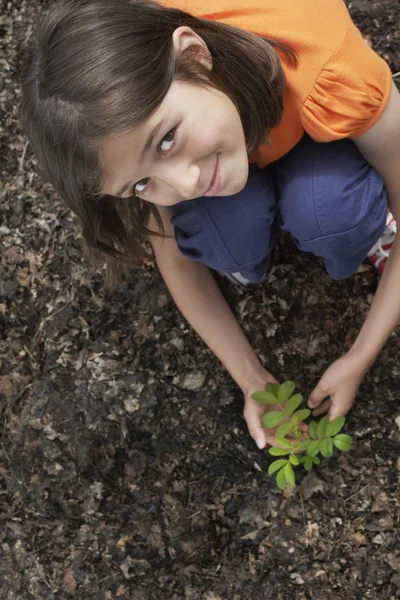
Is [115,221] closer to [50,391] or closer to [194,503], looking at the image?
[50,391]

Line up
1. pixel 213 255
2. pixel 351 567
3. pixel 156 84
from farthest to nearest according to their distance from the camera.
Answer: pixel 351 567 < pixel 213 255 < pixel 156 84

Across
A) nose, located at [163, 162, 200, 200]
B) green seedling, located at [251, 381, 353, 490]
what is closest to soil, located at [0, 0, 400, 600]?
green seedling, located at [251, 381, 353, 490]

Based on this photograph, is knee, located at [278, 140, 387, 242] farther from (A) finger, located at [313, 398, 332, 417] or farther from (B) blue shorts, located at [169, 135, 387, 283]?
(A) finger, located at [313, 398, 332, 417]

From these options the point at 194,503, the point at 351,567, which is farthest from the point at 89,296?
the point at 351,567

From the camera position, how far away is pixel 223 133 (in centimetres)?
100

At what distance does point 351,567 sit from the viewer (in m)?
1.51

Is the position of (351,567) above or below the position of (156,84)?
below

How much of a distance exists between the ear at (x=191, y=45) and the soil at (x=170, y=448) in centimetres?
74

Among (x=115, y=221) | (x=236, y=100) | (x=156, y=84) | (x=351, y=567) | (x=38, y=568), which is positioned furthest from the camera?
(x=38, y=568)

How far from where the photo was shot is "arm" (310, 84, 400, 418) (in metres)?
1.18

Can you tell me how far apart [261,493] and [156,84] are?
105 cm

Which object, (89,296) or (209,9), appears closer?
(209,9)

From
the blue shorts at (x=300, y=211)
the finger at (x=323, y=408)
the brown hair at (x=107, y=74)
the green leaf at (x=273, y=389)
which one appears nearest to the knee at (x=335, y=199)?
the blue shorts at (x=300, y=211)

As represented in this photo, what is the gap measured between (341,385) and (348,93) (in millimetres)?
661
